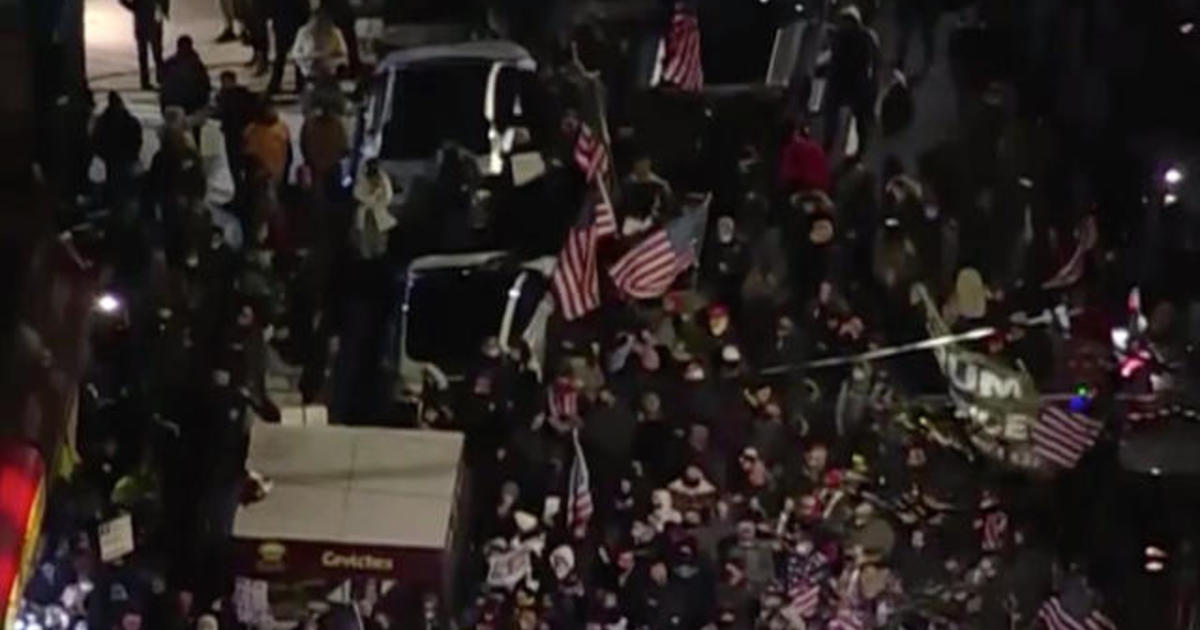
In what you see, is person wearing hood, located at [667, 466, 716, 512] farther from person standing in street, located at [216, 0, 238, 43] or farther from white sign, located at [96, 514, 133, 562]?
person standing in street, located at [216, 0, 238, 43]

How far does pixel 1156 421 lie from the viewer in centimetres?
1488

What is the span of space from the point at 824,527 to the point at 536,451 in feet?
5.83

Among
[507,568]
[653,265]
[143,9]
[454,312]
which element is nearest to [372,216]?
[454,312]

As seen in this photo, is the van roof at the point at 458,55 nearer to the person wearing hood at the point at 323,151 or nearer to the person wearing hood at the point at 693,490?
the person wearing hood at the point at 323,151

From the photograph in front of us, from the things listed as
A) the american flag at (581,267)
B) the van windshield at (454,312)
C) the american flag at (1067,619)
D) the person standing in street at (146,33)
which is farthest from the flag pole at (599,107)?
the american flag at (1067,619)

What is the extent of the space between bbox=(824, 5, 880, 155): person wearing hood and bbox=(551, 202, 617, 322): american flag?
2383mm

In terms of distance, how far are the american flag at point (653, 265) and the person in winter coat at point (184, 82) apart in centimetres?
279

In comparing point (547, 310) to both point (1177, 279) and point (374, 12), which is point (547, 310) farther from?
point (1177, 279)

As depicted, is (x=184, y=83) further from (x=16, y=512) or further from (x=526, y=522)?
(x=16, y=512)

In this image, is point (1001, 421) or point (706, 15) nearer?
point (1001, 421)

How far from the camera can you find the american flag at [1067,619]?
14.5 metres

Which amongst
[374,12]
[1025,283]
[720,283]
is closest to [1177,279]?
[1025,283]

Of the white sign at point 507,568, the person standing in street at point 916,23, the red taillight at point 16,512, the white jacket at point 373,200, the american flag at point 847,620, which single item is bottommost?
the american flag at point 847,620

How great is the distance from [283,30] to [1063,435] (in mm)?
Answer: 5475
